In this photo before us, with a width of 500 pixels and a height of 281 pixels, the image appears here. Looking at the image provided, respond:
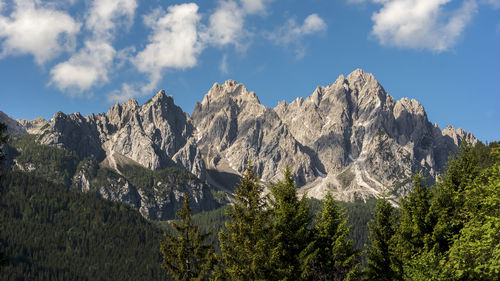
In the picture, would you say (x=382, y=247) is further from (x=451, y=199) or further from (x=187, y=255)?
(x=187, y=255)

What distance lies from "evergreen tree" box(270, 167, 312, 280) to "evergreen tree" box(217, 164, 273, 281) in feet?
4.34

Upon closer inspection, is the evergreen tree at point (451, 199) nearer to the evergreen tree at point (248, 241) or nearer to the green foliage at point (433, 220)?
the green foliage at point (433, 220)

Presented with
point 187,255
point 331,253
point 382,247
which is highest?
point 382,247

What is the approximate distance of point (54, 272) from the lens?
613 feet

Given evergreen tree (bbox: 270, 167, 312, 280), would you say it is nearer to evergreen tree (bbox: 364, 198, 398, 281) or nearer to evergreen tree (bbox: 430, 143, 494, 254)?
evergreen tree (bbox: 364, 198, 398, 281)

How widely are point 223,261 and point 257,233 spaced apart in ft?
9.97

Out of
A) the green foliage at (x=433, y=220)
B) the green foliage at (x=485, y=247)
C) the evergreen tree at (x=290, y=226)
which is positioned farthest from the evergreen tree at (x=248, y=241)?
the green foliage at (x=485, y=247)

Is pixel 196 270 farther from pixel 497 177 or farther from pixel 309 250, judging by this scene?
pixel 497 177

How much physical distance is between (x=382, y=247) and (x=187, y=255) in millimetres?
18307

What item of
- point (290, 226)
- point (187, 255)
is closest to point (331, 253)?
point (290, 226)

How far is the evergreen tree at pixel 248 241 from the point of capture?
25906 millimetres

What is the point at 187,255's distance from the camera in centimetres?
3091

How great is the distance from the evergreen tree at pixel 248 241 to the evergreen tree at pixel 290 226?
132 cm

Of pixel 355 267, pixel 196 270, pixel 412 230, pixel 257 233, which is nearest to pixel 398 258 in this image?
pixel 412 230
